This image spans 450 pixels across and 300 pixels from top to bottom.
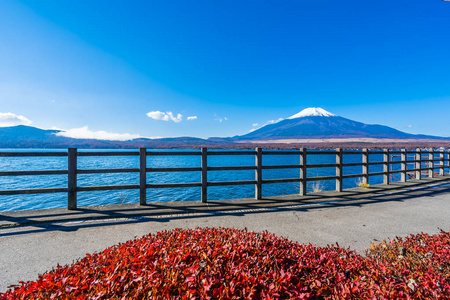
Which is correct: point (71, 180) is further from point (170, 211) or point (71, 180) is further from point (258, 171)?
point (258, 171)

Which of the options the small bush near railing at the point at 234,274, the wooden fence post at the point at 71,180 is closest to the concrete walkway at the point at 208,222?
the wooden fence post at the point at 71,180

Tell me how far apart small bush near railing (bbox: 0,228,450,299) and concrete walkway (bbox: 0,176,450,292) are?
1549 mm

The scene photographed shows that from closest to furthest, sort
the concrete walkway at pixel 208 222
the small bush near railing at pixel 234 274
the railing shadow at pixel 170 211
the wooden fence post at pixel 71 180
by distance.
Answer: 1. the small bush near railing at pixel 234 274
2. the concrete walkway at pixel 208 222
3. the railing shadow at pixel 170 211
4. the wooden fence post at pixel 71 180

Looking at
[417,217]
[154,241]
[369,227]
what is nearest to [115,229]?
[154,241]

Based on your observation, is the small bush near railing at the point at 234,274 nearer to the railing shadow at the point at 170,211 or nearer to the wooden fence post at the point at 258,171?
the railing shadow at the point at 170,211

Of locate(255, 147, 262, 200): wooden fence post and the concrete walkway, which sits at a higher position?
locate(255, 147, 262, 200): wooden fence post

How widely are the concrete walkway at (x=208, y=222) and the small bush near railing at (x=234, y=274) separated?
1549mm

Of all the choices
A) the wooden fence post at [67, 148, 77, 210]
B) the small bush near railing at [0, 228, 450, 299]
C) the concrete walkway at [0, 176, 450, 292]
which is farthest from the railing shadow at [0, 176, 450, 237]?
the small bush near railing at [0, 228, 450, 299]

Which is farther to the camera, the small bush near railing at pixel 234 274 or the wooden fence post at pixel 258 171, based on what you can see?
the wooden fence post at pixel 258 171

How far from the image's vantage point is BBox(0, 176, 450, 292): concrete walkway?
137 inches

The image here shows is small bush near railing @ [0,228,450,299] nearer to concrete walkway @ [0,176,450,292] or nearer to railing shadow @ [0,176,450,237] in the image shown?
concrete walkway @ [0,176,450,292]

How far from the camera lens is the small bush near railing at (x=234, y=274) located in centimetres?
151

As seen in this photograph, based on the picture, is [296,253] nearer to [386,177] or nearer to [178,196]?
[386,177]

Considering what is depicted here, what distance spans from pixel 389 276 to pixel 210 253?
1.73 metres
